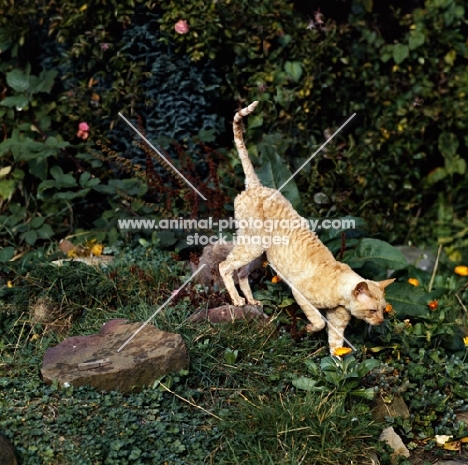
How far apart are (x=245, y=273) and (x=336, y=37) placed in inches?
107

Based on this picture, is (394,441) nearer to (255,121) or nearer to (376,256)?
(376,256)

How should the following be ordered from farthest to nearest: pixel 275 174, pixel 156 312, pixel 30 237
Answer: pixel 30 237 < pixel 275 174 < pixel 156 312

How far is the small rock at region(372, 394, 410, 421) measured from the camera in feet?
14.5

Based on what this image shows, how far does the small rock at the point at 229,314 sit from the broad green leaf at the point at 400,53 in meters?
2.87

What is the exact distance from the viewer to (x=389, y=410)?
4.43 m

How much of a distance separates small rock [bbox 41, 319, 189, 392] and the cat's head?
1.01 m

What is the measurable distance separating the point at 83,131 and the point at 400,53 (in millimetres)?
2816

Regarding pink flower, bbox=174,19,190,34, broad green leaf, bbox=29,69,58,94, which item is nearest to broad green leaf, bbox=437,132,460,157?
pink flower, bbox=174,19,190,34

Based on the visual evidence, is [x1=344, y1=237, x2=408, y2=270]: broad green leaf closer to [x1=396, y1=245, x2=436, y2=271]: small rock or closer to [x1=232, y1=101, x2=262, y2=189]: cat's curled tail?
[x1=232, y1=101, x2=262, y2=189]: cat's curled tail

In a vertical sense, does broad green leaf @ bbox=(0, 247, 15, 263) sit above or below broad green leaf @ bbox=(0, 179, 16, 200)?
above

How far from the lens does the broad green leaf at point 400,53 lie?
258 inches

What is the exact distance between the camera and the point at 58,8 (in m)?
6.68

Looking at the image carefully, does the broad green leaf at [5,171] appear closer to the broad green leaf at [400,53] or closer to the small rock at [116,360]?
the small rock at [116,360]

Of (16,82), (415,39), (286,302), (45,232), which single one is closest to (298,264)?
(286,302)
